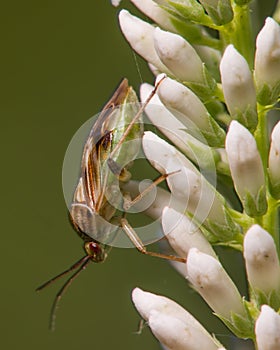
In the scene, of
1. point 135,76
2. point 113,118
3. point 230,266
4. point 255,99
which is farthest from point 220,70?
point 135,76

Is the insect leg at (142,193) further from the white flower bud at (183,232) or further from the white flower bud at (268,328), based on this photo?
the white flower bud at (268,328)

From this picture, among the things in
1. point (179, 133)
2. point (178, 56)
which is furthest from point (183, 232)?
point (178, 56)

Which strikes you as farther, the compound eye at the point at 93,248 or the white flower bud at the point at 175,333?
the compound eye at the point at 93,248

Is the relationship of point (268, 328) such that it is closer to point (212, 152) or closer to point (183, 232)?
point (183, 232)

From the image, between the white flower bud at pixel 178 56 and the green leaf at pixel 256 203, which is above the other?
the white flower bud at pixel 178 56

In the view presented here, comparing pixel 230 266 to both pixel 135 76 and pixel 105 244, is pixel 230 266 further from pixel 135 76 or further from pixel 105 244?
pixel 135 76

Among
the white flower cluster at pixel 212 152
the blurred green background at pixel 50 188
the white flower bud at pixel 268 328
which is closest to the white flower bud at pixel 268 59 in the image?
the white flower cluster at pixel 212 152
